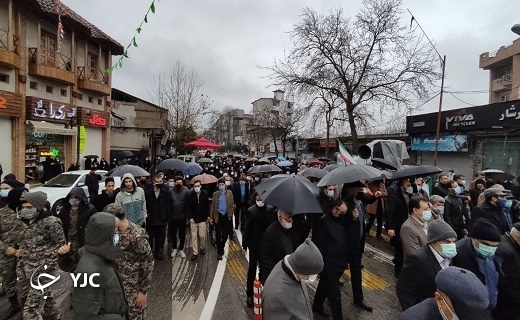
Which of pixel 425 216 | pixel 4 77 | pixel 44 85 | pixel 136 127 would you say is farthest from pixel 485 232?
pixel 136 127

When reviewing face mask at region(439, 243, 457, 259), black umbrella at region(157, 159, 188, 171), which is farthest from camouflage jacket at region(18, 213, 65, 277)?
black umbrella at region(157, 159, 188, 171)

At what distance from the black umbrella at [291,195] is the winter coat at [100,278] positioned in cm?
202

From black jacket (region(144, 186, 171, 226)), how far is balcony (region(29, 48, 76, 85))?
45.7ft

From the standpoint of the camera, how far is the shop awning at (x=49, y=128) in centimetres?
1580

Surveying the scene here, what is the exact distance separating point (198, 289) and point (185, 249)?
2.32 metres

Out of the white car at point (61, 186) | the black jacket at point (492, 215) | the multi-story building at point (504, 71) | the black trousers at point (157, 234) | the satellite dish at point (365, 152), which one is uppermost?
the multi-story building at point (504, 71)

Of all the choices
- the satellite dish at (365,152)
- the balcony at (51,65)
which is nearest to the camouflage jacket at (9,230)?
the satellite dish at (365,152)

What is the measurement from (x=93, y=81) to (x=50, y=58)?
3288mm

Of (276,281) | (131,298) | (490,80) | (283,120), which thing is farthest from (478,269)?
(490,80)

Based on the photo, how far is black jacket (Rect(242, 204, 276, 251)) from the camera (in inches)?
195

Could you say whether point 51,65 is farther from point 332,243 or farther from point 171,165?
point 332,243

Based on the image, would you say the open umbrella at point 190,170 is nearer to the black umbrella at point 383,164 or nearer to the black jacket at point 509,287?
the black umbrella at point 383,164

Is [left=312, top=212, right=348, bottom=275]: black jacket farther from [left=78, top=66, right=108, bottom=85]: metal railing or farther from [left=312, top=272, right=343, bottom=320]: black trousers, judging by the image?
[left=78, top=66, right=108, bottom=85]: metal railing

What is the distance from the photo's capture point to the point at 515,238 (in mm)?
3467
